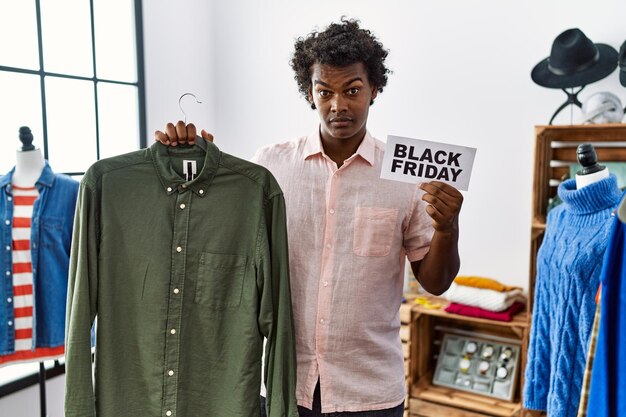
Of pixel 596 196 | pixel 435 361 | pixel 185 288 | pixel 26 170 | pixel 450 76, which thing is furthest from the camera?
pixel 435 361

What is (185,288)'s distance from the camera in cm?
130

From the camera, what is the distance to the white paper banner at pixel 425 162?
1.23 metres

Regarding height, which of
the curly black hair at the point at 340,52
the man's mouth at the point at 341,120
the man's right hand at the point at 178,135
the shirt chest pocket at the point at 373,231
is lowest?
the shirt chest pocket at the point at 373,231

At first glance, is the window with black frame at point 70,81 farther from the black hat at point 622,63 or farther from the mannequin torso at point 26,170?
the black hat at point 622,63

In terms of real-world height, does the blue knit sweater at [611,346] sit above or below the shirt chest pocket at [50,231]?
below

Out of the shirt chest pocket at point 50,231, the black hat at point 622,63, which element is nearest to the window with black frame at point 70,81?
the shirt chest pocket at point 50,231

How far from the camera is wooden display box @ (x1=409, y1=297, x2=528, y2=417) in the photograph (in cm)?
263

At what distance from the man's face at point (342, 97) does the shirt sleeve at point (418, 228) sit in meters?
0.24

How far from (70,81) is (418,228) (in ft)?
7.16

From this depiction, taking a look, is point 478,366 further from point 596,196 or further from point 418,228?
point 418,228

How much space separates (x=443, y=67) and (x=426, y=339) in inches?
57.9

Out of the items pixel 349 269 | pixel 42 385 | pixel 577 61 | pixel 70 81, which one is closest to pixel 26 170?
pixel 42 385

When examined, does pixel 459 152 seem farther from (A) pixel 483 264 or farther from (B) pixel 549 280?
(A) pixel 483 264

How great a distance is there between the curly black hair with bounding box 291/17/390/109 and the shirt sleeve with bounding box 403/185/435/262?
33 cm
